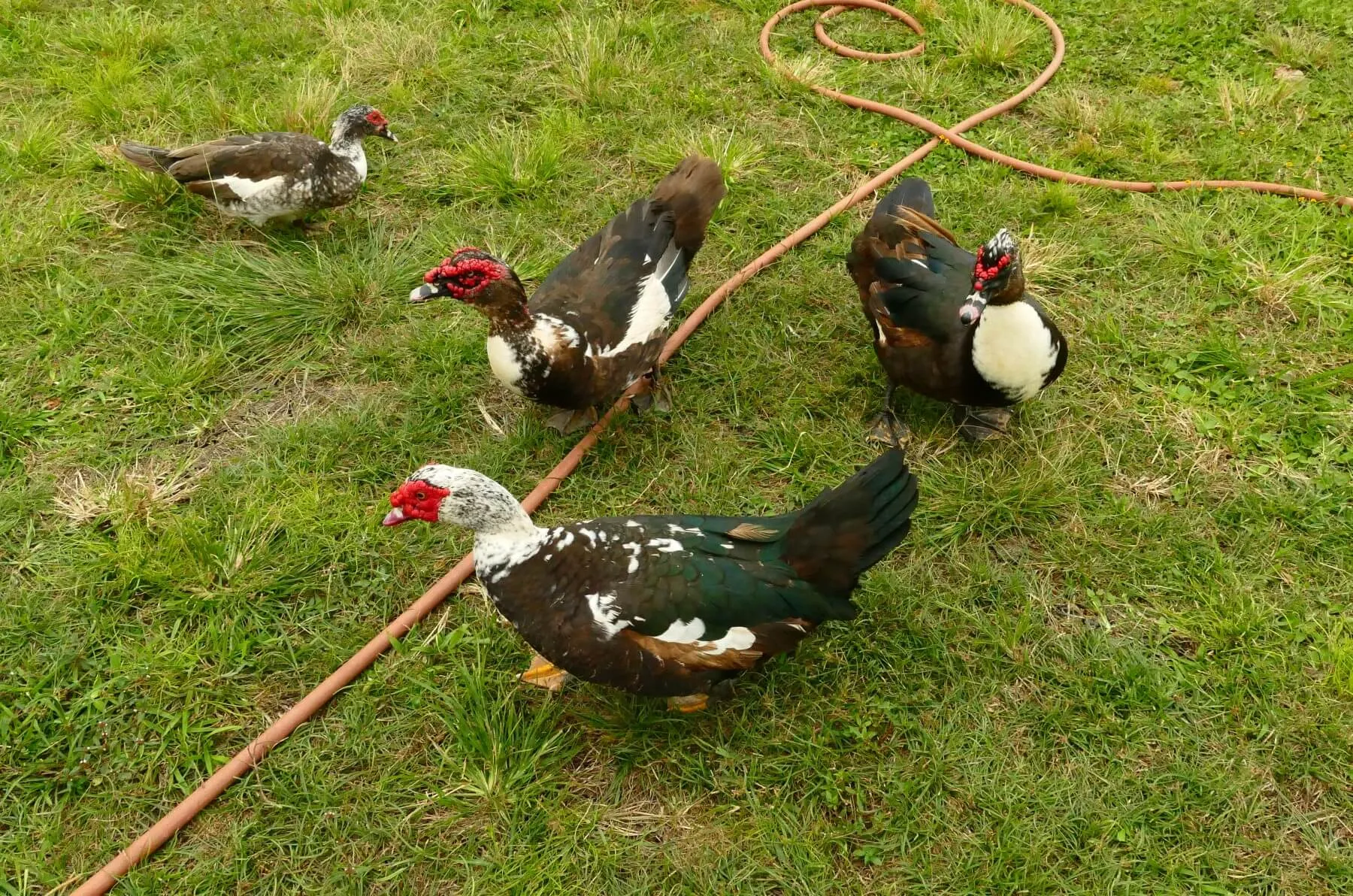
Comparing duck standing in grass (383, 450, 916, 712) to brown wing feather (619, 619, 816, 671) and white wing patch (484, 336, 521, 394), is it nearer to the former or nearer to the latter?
brown wing feather (619, 619, 816, 671)

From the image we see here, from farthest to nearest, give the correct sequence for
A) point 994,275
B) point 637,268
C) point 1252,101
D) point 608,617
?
1. point 1252,101
2. point 637,268
3. point 994,275
4. point 608,617

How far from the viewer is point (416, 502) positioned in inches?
105

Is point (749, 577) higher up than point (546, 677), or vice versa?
point (749, 577)

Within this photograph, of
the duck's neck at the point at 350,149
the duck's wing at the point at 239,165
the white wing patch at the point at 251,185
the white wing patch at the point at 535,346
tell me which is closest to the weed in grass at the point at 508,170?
the duck's neck at the point at 350,149

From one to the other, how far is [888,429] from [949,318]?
58 cm

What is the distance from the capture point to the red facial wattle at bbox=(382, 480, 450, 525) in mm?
2643

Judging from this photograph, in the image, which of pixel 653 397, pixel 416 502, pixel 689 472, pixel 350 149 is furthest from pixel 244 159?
pixel 689 472

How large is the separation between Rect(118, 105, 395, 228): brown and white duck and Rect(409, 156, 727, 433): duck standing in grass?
4.63 ft

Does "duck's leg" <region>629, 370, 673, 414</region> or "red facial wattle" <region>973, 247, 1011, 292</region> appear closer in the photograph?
"red facial wattle" <region>973, 247, 1011, 292</region>

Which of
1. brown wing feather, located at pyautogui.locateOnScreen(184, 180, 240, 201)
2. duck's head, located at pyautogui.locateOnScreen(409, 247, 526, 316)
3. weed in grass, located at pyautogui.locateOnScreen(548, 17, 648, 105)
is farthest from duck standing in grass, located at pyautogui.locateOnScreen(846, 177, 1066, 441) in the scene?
brown wing feather, located at pyautogui.locateOnScreen(184, 180, 240, 201)

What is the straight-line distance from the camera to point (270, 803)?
271 cm

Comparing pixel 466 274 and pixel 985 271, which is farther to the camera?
pixel 466 274

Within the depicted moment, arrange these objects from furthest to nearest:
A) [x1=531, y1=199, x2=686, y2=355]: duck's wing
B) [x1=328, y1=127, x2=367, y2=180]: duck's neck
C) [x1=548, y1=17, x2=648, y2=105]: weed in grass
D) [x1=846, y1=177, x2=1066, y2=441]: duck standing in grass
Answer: [x1=548, y1=17, x2=648, y2=105]: weed in grass
[x1=328, y1=127, x2=367, y2=180]: duck's neck
[x1=531, y1=199, x2=686, y2=355]: duck's wing
[x1=846, y1=177, x2=1066, y2=441]: duck standing in grass

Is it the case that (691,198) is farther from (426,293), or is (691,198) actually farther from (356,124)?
(356,124)
